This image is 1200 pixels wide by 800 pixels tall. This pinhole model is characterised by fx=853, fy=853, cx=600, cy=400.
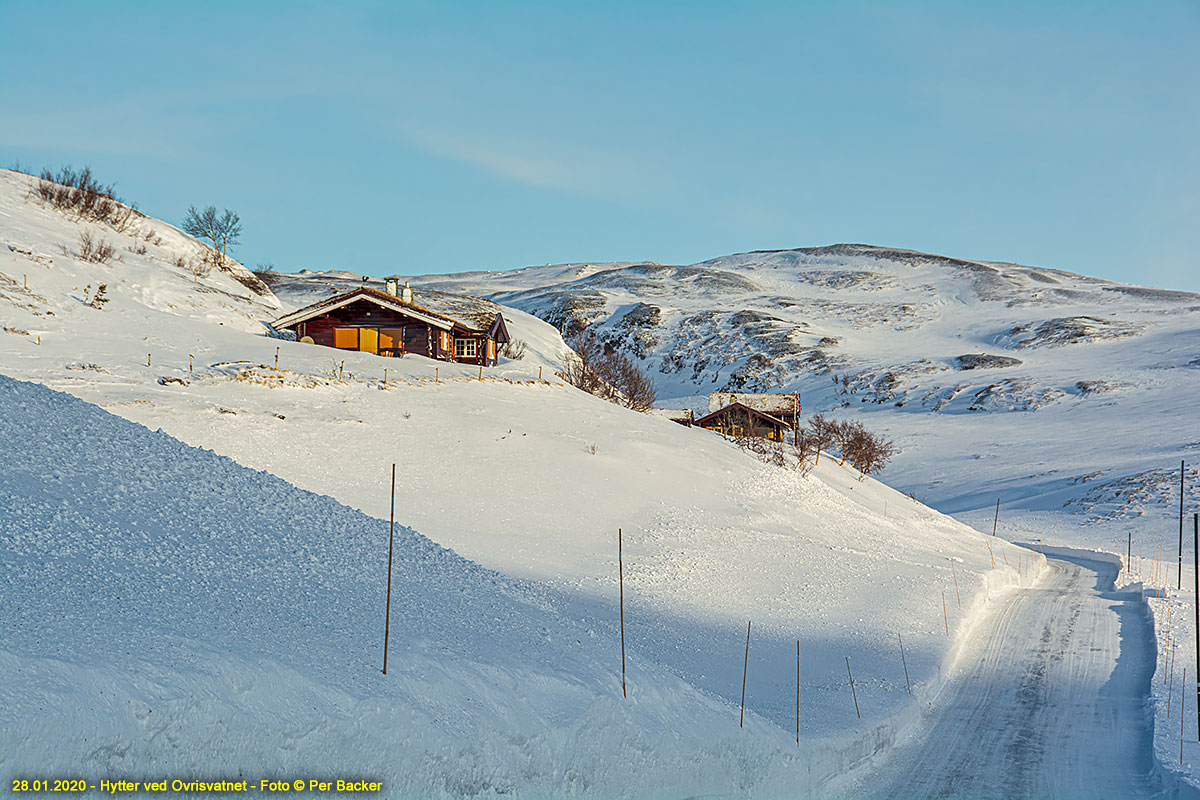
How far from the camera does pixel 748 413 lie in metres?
64.5

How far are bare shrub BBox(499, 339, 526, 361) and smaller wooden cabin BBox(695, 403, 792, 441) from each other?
579 inches

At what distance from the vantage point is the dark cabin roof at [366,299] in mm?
46625

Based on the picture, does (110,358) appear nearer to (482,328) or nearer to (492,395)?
(492,395)

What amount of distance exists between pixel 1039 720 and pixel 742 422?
49880 mm

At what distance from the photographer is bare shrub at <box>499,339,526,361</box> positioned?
64.3 meters

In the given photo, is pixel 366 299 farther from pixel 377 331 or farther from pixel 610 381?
pixel 610 381

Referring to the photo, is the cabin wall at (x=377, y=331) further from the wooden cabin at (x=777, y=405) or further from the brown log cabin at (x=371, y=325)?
the wooden cabin at (x=777, y=405)

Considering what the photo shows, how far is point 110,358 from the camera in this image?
30719 mm

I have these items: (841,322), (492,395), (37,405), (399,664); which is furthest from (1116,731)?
(841,322)

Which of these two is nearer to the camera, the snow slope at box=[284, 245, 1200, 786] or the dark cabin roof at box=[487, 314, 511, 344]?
the snow slope at box=[284, 245, 1200, 786]

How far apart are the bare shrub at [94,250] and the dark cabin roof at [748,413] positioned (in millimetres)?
40170

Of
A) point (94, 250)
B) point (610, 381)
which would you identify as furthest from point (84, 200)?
point (610, 381)

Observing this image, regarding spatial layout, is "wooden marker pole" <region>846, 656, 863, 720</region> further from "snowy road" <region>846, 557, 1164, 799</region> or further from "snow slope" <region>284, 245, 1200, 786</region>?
"snow slope" <region>284, 245, 1200, 786</region>

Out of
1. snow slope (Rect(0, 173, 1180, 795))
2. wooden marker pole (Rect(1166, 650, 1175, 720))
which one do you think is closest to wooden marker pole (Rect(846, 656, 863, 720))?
snow slope (Rect(0, 173, 1180, 795))
